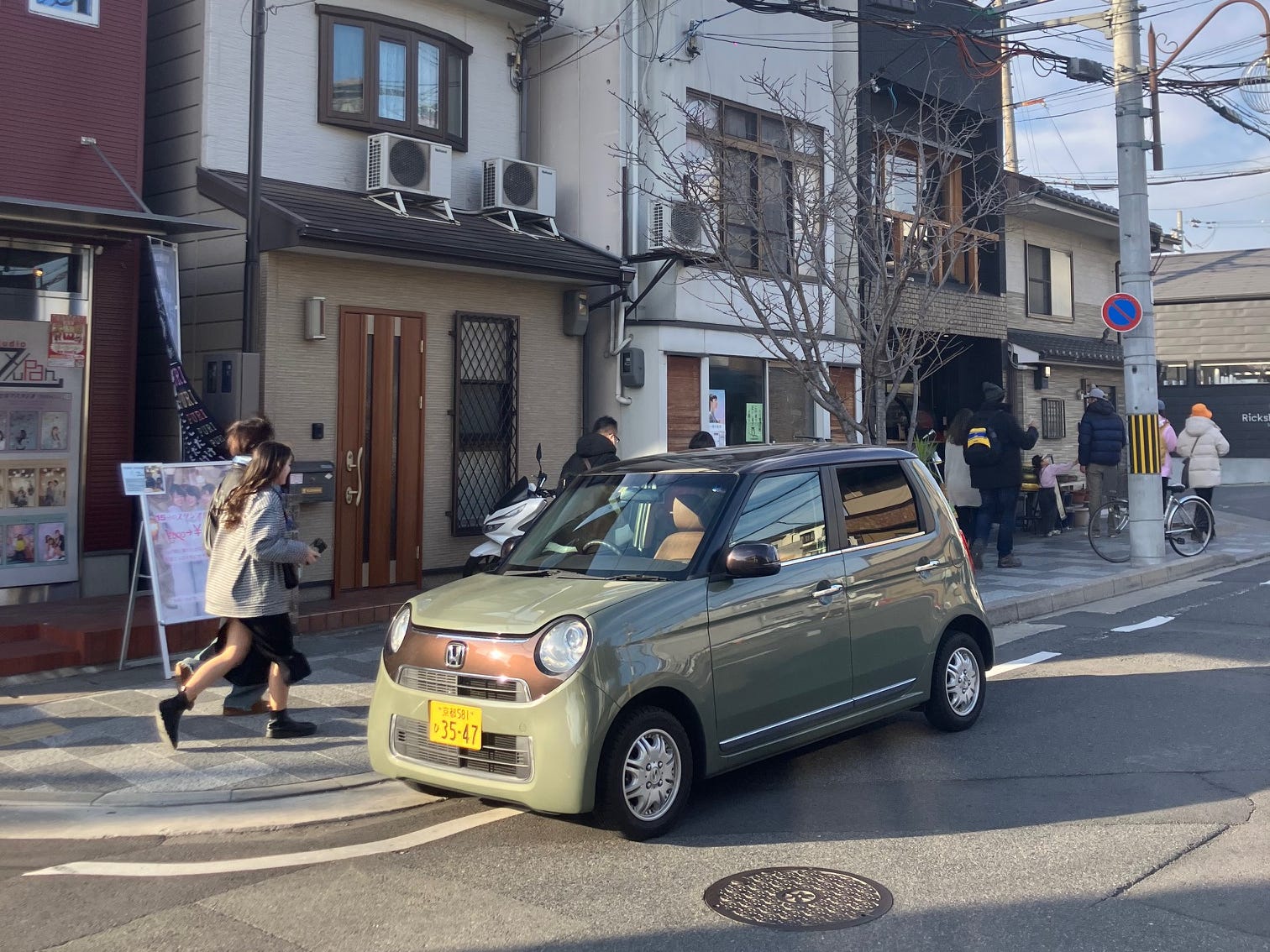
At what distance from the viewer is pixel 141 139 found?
1062 cm

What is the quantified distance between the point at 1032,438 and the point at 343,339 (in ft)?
25.0

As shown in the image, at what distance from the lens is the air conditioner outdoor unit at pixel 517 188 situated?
42.5ft

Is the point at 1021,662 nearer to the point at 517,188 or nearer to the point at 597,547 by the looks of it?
the point at 597,547

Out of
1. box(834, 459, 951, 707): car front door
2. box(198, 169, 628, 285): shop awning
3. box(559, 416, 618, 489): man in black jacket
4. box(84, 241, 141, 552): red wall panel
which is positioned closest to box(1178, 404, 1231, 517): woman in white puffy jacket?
box(198, 169, 628, 285): shop awning

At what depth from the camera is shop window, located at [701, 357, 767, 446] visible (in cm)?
1461

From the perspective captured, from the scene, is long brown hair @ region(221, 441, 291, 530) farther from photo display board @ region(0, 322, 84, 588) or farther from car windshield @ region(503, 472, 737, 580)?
photo display board @ region(0, 322, 84, 588)

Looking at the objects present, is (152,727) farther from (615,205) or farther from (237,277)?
(615,205)

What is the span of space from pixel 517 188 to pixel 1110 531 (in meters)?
8.74

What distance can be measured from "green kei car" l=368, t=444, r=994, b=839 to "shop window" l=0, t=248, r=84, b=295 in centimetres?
579

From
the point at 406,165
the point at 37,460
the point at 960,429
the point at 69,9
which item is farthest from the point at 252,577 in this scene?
the point at 960,429

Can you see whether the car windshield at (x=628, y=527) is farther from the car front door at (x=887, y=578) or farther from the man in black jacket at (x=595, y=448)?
the man in black jacket at (x=595, y=448)

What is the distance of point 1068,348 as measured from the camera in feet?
72.4

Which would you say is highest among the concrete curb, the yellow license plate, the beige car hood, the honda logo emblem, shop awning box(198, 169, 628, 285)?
shop awning box(198, 169, 628, 285)

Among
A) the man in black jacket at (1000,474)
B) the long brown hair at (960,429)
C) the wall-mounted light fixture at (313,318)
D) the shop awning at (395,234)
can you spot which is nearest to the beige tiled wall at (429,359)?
the wall-mounted light fixture at (313,318)
